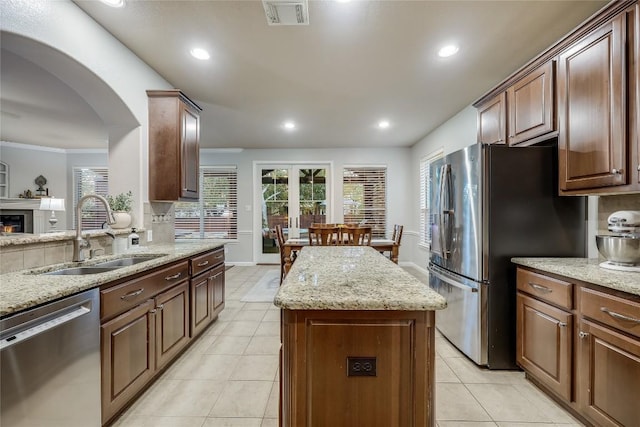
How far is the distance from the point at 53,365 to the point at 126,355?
50cm

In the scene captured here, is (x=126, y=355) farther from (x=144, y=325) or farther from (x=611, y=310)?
(x=611, y=310)

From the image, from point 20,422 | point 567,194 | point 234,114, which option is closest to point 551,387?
point 567,194

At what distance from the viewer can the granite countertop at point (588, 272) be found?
141cm

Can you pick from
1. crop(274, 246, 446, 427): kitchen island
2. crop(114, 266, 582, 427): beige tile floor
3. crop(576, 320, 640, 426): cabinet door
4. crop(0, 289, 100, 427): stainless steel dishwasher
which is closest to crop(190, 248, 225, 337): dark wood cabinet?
crop(114, 266, 582, 427): beige tile floor

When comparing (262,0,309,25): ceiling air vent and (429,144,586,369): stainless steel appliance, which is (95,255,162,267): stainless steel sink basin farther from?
(429,144,586,369): stainless steel appliance

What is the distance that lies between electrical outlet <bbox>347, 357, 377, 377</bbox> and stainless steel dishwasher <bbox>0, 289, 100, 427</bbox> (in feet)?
4.07

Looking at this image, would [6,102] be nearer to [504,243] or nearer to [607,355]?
[504,243]

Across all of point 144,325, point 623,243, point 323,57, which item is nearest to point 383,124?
point 323,57

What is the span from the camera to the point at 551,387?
1.85 metres

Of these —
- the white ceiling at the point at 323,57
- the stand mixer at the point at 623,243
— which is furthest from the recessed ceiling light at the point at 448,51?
the stand mixer at the point at 623,243

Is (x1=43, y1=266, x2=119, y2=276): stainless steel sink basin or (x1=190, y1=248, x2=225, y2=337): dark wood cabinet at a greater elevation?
(x1=43, y1=266, x2=119, y2=276): stainless steel sink basin

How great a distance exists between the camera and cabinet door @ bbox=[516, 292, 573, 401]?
1.73m

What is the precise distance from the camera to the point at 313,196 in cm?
655

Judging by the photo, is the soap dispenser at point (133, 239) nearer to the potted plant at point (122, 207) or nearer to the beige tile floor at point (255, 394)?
the potted plant at point (122, 207)
